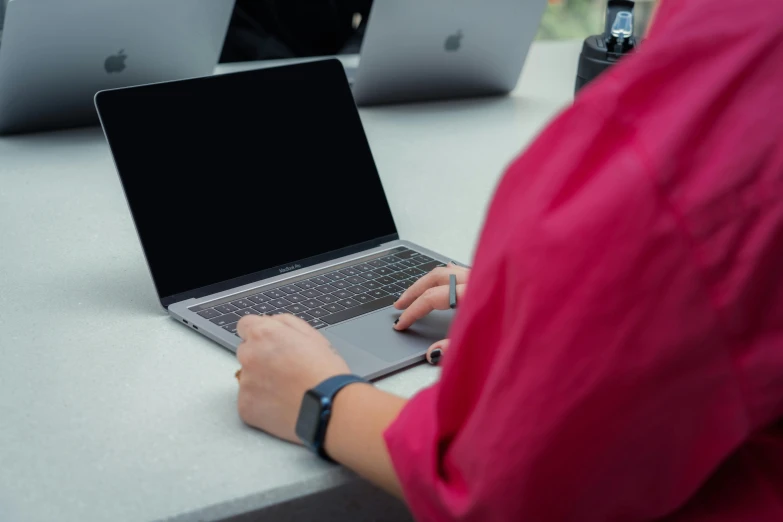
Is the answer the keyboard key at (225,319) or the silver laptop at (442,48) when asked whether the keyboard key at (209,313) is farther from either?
the silver laptop at (442,48)

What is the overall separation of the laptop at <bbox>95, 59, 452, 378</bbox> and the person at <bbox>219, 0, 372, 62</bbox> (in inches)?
55.7

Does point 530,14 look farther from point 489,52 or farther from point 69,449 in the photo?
point 69,449

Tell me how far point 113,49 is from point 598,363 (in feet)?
4.03

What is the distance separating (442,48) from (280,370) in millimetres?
1121

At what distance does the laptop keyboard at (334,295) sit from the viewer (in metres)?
0.93

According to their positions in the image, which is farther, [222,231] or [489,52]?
[489,52]

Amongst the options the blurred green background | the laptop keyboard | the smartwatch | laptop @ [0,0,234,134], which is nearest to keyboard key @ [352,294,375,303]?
the laptop keyboard

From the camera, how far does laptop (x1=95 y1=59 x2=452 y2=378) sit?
932 millimetres

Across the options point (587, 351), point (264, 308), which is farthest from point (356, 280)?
point (587, 351)


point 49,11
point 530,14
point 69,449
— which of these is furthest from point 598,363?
point 530,14

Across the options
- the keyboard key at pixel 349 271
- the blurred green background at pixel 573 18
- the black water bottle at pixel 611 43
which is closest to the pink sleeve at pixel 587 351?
the keyboard key at pixel 349 271

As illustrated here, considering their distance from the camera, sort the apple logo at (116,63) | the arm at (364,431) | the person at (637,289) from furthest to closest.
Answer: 1. the apple logo at (116,63)
2. the arm at (364,431)
3. the person at (637,289)

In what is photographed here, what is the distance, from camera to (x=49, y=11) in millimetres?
1383

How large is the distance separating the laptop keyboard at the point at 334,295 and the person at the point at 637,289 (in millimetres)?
405
